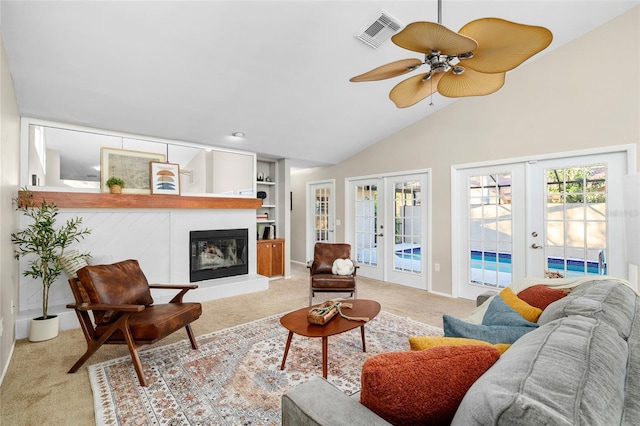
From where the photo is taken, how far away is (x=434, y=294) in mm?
4477

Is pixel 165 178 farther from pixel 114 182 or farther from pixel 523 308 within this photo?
pixel 523 308

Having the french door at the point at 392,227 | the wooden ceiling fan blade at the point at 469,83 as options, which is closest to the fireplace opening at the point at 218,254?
the french door at the point at 392,227

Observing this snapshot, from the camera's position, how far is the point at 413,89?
207 centimetres

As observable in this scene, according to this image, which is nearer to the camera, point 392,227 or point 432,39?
point 432,39

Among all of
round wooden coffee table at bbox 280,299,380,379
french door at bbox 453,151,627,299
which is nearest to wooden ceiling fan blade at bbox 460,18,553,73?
round wooden coffee table at bbox 280,299,380,379

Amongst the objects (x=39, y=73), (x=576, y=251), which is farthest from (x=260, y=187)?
(x=576, y=251)

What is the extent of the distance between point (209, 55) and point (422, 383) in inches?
118

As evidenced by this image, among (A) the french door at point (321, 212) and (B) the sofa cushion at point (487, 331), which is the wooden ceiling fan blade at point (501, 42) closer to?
(B) the sofa cushion at point (487, 331)

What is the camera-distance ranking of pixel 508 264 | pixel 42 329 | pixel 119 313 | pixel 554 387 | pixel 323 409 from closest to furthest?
pixel 554 387
pixel 323 409
pixel 119 313
pixel 42 329
pixel 508 264

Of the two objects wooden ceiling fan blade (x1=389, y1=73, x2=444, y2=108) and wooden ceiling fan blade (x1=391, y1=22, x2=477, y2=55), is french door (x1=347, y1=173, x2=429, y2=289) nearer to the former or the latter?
wooden ceiling fan blade (x1=389, y1=73, x2=444, y2=108)

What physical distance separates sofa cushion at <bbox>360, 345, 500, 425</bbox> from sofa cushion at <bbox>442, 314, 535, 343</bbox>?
0.57m

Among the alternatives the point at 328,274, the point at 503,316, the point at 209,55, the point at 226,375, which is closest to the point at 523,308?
the point at 503,316

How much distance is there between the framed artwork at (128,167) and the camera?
3711mm

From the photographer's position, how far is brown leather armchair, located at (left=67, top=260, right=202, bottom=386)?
7.16 ft
